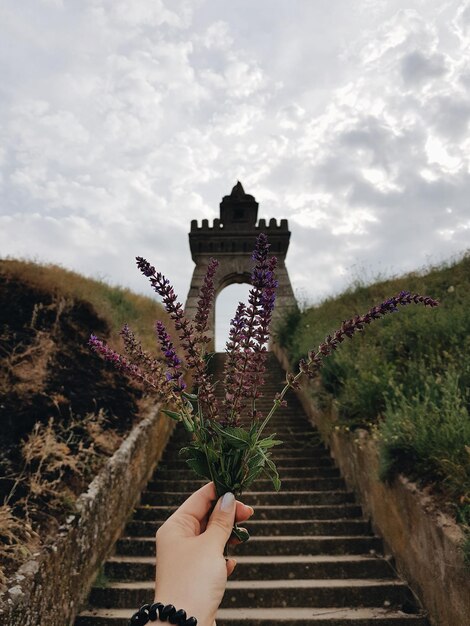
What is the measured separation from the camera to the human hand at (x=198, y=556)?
99 cm

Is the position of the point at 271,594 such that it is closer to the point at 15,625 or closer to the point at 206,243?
the point at 15,625

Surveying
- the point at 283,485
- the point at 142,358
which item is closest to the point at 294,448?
the point at 283,485

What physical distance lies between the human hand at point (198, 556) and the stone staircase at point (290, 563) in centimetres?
314

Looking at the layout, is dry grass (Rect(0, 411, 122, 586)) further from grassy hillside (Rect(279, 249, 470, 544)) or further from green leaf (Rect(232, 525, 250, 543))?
grassy hillside (Rect(279, 249, 470, 544))

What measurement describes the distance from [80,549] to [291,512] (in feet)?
8.44

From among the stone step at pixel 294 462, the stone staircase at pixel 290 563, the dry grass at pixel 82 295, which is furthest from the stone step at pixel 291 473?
the dry grass at pixel 82 295

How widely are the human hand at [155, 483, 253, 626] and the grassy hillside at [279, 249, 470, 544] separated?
2.48m

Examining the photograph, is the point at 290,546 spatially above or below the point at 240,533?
below

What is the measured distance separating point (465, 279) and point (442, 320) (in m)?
2.64

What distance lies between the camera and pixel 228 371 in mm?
1216

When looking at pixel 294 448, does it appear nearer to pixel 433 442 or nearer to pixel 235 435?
pixel 433 442

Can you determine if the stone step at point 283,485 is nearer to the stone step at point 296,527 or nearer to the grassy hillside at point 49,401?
the stone step at point 296,527

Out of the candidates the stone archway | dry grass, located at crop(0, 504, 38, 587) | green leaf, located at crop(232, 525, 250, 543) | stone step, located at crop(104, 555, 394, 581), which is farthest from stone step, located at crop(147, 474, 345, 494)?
the stone archway

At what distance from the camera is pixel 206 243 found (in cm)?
1972
